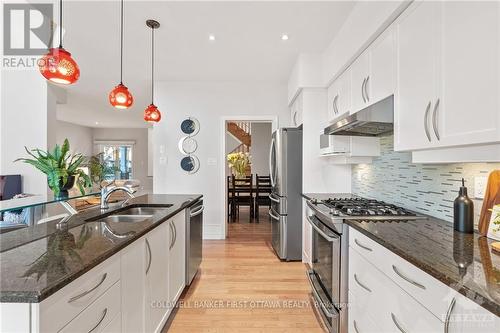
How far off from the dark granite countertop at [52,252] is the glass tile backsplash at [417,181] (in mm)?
1865

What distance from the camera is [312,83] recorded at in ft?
10.6

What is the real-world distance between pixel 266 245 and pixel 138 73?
136 inches

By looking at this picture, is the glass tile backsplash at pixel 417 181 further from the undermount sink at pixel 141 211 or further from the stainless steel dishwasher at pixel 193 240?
the undermount sink at pixel 141 211

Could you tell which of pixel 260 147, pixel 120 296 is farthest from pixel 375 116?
pixel 260 147

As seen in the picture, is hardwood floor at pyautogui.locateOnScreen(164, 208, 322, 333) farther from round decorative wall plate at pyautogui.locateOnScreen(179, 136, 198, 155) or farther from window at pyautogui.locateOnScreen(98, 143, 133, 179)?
window at pyautogui.locateOnScreen(98, 143, 133, 179)

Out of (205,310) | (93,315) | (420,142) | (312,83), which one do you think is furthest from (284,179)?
(93,315)

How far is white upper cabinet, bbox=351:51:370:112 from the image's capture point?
2104mm

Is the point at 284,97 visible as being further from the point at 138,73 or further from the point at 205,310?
the point at 205,310

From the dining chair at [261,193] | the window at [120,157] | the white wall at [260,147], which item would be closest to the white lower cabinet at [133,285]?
the dining chair at [261,193]

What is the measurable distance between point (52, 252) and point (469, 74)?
194 cm

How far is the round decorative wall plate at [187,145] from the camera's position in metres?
4.46

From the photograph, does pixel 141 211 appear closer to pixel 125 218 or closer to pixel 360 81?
pixel 125 218

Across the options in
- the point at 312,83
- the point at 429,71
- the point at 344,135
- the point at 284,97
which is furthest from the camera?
the point at 284,97

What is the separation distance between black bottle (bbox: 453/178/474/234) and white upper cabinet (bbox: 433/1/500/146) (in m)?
0.38
